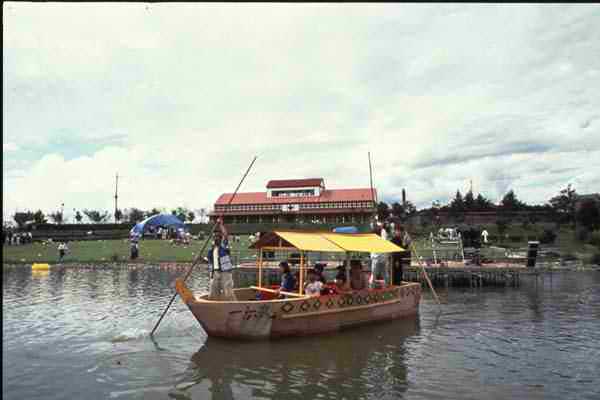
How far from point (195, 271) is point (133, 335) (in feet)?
56.5

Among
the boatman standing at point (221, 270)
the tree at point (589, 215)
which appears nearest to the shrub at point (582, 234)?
the tree at point (589, 215)

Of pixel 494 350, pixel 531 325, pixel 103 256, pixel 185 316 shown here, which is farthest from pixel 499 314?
pixel 103 256

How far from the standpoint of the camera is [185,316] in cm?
1505

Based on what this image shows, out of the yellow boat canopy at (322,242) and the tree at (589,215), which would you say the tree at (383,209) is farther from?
the yellow boat canopy at (322,242)

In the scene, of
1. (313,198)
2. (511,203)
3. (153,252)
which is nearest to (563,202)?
(511,203)

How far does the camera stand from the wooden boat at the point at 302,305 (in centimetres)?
1113

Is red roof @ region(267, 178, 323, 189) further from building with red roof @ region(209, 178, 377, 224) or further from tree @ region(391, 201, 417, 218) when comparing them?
tree @ region(391, 201, 417, 218)

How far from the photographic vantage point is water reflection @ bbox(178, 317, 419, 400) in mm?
8570

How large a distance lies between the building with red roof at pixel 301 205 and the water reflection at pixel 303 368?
1972 inches

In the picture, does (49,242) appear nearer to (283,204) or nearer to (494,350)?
(283,204)

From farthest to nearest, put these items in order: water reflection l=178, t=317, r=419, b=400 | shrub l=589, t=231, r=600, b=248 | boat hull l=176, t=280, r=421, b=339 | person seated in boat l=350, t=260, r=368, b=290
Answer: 1. shrub l=589, t=231, r=600, b=248
2. person seated in boat l=350, t=260, r=368, b=290
3. boat hull l=176, t=280, r=421, b=339
4. water reflection l=178, t=317, r=419, b=400

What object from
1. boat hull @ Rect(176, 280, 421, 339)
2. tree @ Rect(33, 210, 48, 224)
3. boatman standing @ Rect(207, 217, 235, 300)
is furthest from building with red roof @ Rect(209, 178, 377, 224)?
boatman standing @ Rect(207, 217, 235, 300)

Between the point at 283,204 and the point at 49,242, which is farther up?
the point at 283,204

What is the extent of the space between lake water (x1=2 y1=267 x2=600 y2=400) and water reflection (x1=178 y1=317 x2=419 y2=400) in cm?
3
